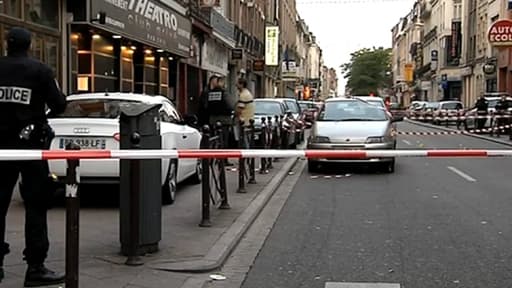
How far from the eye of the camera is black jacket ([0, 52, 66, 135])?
6.09 meters

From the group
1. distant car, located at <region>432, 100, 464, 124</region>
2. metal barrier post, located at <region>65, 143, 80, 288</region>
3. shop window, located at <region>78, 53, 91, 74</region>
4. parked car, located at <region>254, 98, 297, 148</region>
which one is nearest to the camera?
metal barrier post, located at <region>65, 143, 80, 288</region>

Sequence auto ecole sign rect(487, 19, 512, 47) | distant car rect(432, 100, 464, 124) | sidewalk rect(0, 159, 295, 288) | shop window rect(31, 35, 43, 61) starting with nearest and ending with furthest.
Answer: sidewalk rect(0, 159, 295, 288) → shop window rect(31, 35, 43, 61) → auto ecole sign rect(487, 19, 512, 47) → distant car rect(432, 100, 464, 124)

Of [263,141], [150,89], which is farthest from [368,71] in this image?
[263,141]

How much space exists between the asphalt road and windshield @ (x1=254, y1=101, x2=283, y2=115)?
8464 millimetres

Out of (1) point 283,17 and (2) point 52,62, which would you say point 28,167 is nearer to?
(2) point 52,62

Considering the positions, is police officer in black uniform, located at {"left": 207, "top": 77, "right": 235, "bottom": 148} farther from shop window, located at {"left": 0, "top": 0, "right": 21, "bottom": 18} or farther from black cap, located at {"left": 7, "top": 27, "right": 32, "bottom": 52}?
black cap, located at {"left": 7, "top": 27, "right": 32, "bottom": 52}

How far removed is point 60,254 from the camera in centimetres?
730

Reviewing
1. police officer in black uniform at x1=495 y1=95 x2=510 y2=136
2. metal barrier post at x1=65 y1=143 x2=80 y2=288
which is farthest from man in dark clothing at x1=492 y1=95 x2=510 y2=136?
metal barrier post at x1=65 y1=143 x2=80 y2=288

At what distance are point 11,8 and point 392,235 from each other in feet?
31.2

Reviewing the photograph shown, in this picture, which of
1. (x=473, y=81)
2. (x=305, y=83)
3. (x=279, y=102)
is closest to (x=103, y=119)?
(x=279, y=102)

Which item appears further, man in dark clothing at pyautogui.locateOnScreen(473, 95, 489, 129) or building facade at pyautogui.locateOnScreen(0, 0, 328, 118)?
man in dark clothing at pyautogui.locateOnScreen(473, 95, 489, 129)

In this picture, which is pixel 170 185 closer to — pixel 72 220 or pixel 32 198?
pixel 32 198

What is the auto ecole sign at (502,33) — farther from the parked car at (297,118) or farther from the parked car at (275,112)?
the parked car at (275,112)

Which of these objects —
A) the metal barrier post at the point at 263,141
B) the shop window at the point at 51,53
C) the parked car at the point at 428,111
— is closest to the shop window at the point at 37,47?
the shop window at the point at 51,53
